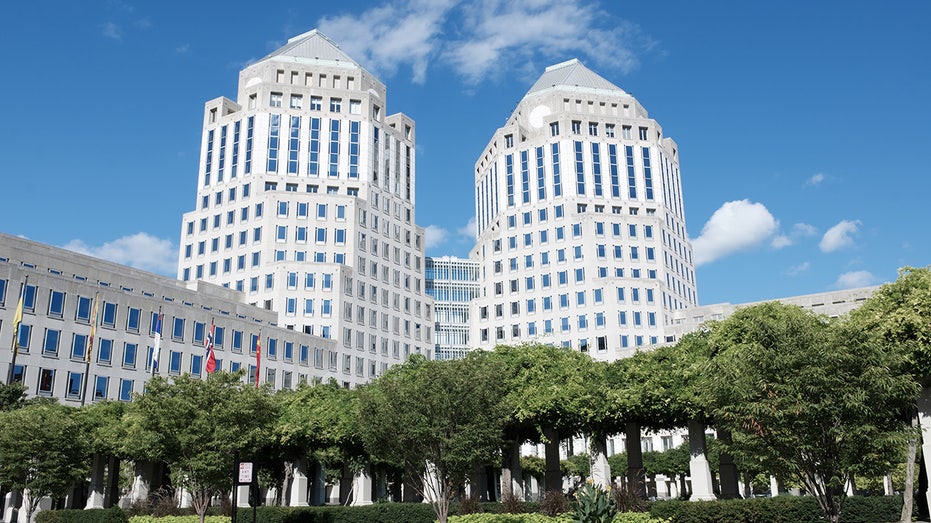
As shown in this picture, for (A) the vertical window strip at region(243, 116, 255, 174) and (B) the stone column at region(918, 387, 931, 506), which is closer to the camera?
(B) the stone column at region(918, 387, 931, 506)

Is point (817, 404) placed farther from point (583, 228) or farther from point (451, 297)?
point (451, 297)

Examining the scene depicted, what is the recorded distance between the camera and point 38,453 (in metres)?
45.8

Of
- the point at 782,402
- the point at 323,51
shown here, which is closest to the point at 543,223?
the point at 323,51

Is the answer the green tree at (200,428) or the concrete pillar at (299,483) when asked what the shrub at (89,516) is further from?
the concrete pillar at (299,483)

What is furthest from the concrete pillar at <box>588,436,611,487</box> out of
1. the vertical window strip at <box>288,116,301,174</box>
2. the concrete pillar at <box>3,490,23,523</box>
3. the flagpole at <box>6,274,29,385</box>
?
the vertical window strip at <box>288,116,301,174</box>

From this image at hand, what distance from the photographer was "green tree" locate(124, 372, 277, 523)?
3503cm

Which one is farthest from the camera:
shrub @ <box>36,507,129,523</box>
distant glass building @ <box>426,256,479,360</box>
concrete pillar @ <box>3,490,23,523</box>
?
distant glass building @ <box>426,256,479,360</box>

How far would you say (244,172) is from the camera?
413 ft

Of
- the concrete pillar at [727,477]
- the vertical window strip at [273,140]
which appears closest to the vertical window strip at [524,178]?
the vertical window strip at [273,140]

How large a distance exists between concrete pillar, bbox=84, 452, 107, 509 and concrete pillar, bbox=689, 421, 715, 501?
39.7 metres

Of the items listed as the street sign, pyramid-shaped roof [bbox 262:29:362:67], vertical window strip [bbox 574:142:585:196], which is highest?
pyramid-shaped roof [bbox 262:29:362:67]

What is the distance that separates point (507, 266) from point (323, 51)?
51.7 meters

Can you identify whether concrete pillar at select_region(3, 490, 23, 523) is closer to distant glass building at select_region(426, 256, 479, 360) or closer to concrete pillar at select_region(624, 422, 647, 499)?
concrete pillar at select_region(624, 422, 647, 499)

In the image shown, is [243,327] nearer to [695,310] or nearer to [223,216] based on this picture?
[223,216]
